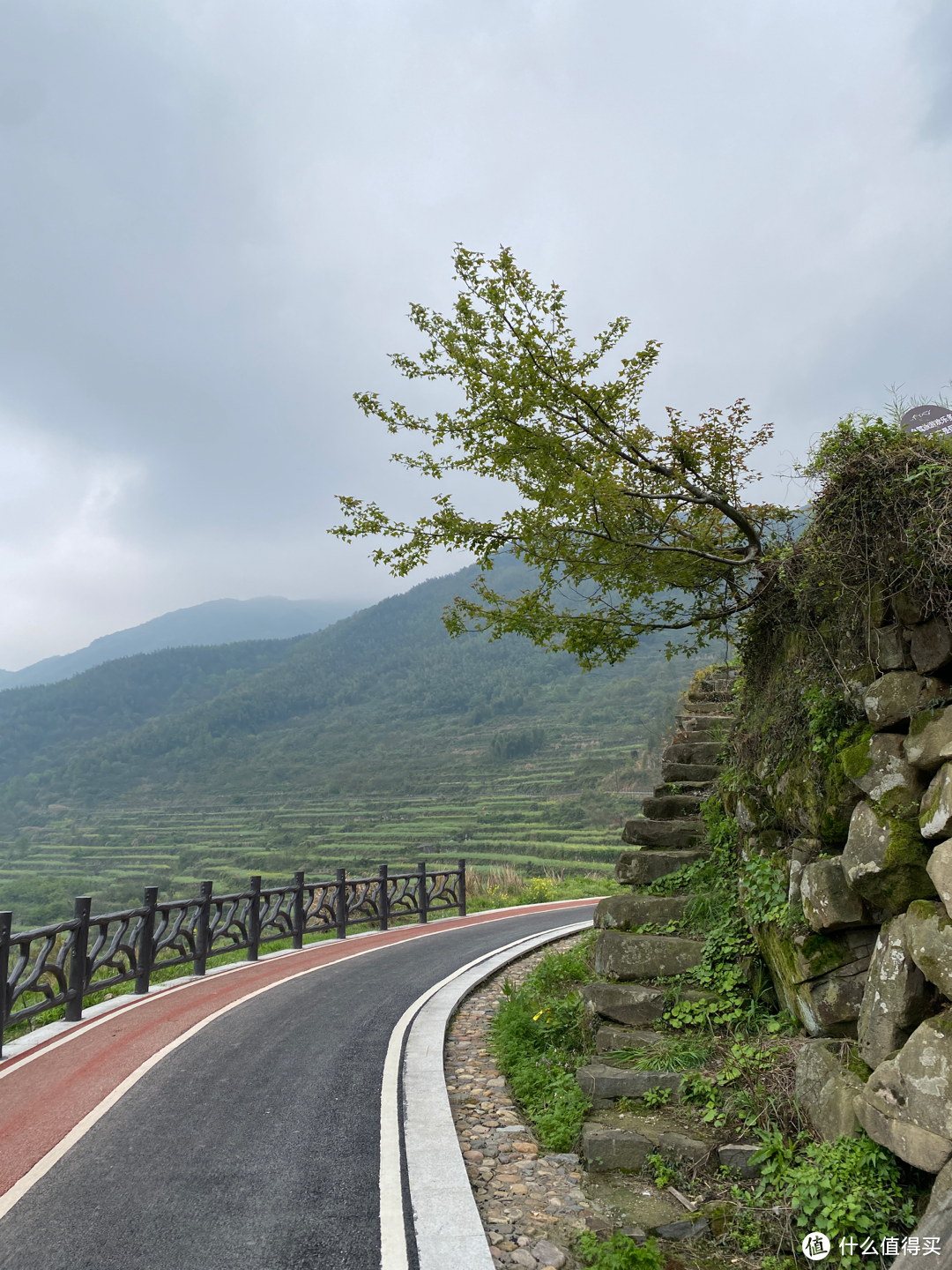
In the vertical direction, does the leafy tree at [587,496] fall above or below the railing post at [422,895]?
above

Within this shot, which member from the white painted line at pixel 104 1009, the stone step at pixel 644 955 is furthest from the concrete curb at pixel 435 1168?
the white painted line at pixel 104 1009

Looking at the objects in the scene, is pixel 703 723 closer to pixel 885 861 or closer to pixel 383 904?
→ pixel 885 861

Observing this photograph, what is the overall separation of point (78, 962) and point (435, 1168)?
20.9 feet

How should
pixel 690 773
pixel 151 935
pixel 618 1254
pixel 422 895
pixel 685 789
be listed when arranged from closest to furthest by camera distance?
1. pixel 618 1254
2. pixel 685 789
3. pixel 690 773
4. pixel 151 935
5. pixel 422 895

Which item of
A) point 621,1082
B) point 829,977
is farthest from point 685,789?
point 829,977

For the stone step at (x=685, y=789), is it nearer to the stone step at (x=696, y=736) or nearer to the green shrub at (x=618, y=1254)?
the stone step at (x=696, y=736)

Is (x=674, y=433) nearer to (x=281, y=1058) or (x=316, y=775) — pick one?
(x=281, y=1058)

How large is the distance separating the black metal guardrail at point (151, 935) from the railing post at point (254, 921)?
0.02 m

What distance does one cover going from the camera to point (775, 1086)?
4617mm

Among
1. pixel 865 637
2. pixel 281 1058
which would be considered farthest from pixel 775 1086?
pixel 281 1058

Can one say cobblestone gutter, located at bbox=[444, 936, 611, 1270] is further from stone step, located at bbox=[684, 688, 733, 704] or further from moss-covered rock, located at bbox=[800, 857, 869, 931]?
stone step, located at bbox=[684, 688, 733, 704]

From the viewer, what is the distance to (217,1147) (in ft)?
16.8

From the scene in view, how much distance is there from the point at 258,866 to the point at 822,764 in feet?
214

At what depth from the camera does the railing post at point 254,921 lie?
13.2 m
